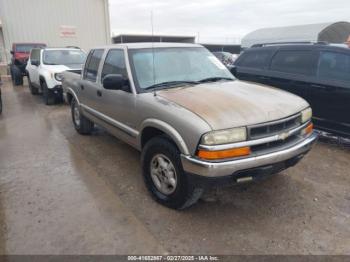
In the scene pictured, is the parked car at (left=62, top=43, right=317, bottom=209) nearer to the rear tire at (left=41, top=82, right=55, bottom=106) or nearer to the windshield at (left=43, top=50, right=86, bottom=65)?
the rear tire at (left=41, top=82, right=55, bottom=106)

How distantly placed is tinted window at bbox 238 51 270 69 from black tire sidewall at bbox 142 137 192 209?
3.84m

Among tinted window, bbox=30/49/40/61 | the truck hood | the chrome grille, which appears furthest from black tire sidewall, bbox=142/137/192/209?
tinted window, bbox=30/49/40/61

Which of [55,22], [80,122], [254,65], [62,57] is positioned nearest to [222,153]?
[80,122]

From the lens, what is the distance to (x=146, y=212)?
3.22m

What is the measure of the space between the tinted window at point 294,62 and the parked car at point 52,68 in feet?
18.7

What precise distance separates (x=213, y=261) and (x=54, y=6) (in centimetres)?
2123

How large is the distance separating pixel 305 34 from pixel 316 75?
29.9 m

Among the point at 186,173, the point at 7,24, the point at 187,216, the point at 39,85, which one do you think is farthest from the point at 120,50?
the point at 7,24

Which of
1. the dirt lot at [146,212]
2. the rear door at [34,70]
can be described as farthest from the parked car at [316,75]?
the rear door at [34,70]

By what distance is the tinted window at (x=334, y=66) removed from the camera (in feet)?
15.9

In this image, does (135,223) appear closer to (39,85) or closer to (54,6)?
(39,85)

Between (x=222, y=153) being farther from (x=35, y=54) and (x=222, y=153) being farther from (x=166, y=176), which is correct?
(x=35, y=54)

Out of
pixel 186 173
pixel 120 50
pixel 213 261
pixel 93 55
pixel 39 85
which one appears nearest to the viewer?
pixel 213 261

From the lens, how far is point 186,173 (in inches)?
111
